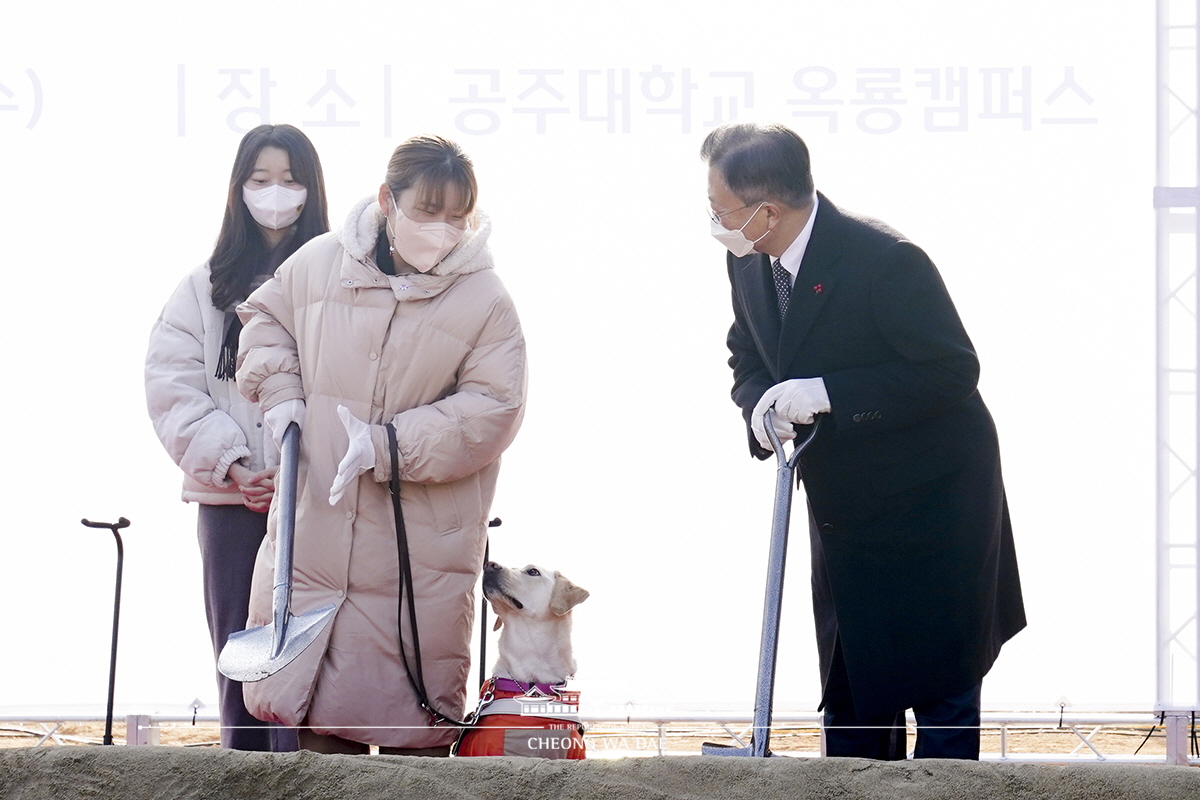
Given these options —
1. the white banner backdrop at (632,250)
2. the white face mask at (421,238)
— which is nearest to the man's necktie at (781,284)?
the white banner backdrop at (632,250)

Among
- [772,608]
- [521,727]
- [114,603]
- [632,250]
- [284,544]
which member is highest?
[632,250]

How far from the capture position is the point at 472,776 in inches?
89.5

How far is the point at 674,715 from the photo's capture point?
3646mm

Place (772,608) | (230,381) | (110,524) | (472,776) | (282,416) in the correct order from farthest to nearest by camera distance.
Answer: (110,524) → (230,381) → (282,416) → (772,608) → (472,776)

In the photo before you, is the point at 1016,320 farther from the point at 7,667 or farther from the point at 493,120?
the point at 7,667

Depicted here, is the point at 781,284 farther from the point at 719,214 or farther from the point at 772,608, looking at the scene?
the point at 772,608

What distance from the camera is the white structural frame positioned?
3469 millimetres

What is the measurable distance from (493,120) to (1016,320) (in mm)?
1532

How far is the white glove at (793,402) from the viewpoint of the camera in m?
2.75

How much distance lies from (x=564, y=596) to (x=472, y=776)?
0.91 metres

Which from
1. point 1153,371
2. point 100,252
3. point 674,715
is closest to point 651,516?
point 674,715

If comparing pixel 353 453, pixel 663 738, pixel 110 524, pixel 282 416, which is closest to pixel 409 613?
pixel 353 453

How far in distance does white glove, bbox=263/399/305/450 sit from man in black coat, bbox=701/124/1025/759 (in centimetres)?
103

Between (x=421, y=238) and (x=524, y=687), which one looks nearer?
(x=421, y=238)
